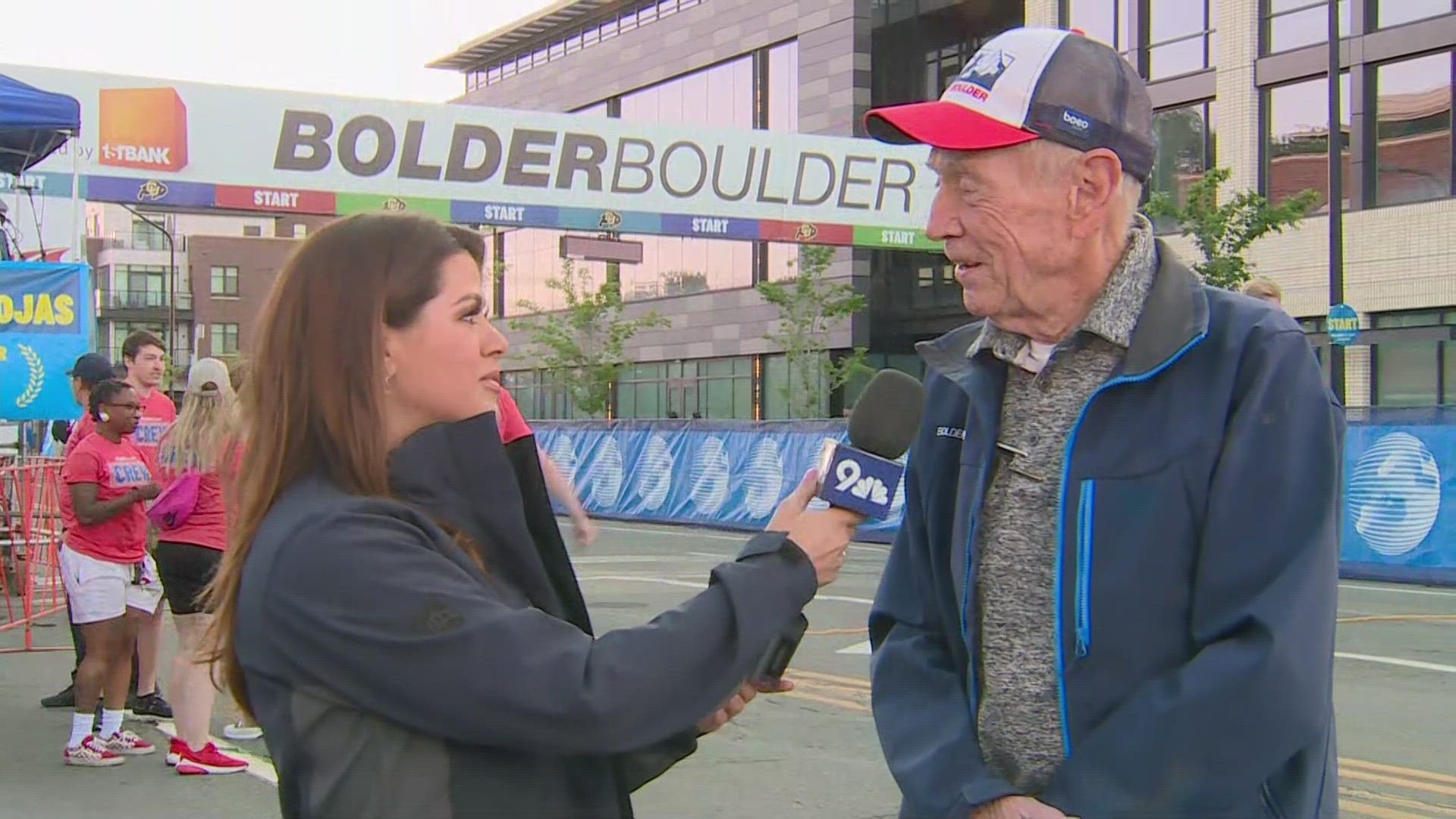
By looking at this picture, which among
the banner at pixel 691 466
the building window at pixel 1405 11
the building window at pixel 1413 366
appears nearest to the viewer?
the banner at pixel 691 466

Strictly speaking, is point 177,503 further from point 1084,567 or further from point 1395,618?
point 1395,618

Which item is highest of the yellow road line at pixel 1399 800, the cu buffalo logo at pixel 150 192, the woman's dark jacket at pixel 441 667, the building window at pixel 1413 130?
the building window at pixel 1413 130

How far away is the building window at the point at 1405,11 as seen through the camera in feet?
84.1

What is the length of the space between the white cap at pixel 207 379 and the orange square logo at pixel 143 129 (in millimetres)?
12263

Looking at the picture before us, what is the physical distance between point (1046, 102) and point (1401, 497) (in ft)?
46.9

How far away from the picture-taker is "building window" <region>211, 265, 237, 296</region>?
299ft

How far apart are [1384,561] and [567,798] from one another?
14754mm

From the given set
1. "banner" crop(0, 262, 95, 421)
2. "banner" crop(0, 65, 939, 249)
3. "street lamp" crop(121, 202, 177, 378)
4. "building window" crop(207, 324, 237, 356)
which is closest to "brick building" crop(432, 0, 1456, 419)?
"banner" crop(0, 65, 939, 249)

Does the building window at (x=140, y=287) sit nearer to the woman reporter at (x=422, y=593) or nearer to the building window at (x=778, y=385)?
the building window at (x=778, y=385)

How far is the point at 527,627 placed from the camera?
1828mm

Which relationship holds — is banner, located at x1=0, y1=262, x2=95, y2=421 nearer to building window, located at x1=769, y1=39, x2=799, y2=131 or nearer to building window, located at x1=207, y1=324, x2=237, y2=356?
building window, located at x1=769, y1=39, x2=799, y2=131

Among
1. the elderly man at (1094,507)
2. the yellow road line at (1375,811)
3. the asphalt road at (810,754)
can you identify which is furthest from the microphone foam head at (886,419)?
the yellow road line at (1375,811)

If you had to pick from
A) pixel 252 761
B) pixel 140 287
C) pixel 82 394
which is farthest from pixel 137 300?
pixel 252 761

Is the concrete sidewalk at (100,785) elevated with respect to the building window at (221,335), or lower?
lower
